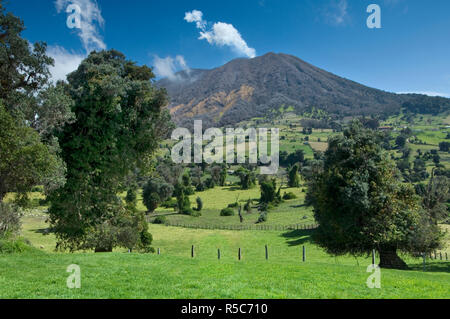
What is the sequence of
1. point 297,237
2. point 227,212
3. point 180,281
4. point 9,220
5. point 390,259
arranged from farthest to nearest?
point 227,212 < point 297,237 < point 390,259 < point 9,220 < point 180,281

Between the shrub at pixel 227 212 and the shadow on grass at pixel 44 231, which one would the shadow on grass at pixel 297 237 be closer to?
the shrub at pixel 227 212

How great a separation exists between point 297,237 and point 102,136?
3933 cm

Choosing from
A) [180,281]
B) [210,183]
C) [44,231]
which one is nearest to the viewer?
[180,281]

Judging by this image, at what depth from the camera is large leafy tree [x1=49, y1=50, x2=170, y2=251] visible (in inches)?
781

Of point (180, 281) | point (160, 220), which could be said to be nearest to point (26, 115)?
point (180, 281)

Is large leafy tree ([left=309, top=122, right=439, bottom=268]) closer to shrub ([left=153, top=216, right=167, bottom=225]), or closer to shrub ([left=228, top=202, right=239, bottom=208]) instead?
shrub ([left=153, top=216, right=167, bottom=225])

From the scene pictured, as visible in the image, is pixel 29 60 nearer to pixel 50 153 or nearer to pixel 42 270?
pixel 50 153

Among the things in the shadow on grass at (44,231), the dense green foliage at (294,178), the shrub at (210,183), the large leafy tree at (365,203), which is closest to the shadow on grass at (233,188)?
the shrub at (210,183)

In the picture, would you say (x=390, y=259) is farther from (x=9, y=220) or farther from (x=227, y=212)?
(x=227, y=212)

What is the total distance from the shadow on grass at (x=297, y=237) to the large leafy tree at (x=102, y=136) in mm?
30043

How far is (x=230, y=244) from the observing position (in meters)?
50.2

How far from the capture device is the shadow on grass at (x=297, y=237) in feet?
153

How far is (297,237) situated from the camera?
51.1 meters
